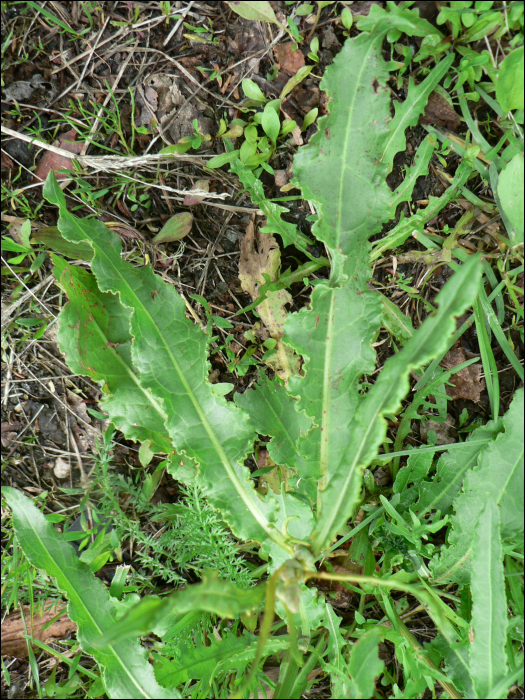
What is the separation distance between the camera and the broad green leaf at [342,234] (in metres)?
1.86

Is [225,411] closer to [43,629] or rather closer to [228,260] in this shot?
[228,260]

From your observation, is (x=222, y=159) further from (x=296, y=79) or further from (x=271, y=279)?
(x=271, y=279)

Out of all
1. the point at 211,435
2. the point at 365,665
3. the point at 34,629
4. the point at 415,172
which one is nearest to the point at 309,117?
the point at 415,172

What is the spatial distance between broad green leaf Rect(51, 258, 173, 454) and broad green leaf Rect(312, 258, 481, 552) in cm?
80

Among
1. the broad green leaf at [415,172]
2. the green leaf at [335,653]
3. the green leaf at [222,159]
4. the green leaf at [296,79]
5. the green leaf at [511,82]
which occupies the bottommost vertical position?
the green leaf at [335,653]

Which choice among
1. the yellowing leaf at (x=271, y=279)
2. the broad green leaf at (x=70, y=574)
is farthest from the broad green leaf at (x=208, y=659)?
the yellowing leaf at (x=271, y=279)

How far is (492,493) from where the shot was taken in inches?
76.2

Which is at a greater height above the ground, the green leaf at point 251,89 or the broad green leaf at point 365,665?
the green leaf at point 251,89

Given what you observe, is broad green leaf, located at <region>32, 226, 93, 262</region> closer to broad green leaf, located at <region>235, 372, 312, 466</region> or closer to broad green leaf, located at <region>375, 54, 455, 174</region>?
broad green leaf, located at <region>235, 372, 312, 466</region>

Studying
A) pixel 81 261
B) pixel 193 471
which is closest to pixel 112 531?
Result: pixel 193 471

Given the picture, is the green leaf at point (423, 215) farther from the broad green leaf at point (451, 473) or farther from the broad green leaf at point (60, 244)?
the broad green leaf at point (60, 244)

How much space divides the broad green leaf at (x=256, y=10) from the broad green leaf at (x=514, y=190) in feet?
3.94

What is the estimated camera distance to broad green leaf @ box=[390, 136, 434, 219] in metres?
2.20

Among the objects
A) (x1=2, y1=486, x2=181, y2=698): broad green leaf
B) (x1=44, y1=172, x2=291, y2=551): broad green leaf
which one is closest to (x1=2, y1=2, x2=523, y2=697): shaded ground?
(x1=44, y1=172, x2=291, y2=551): broad green leaf
